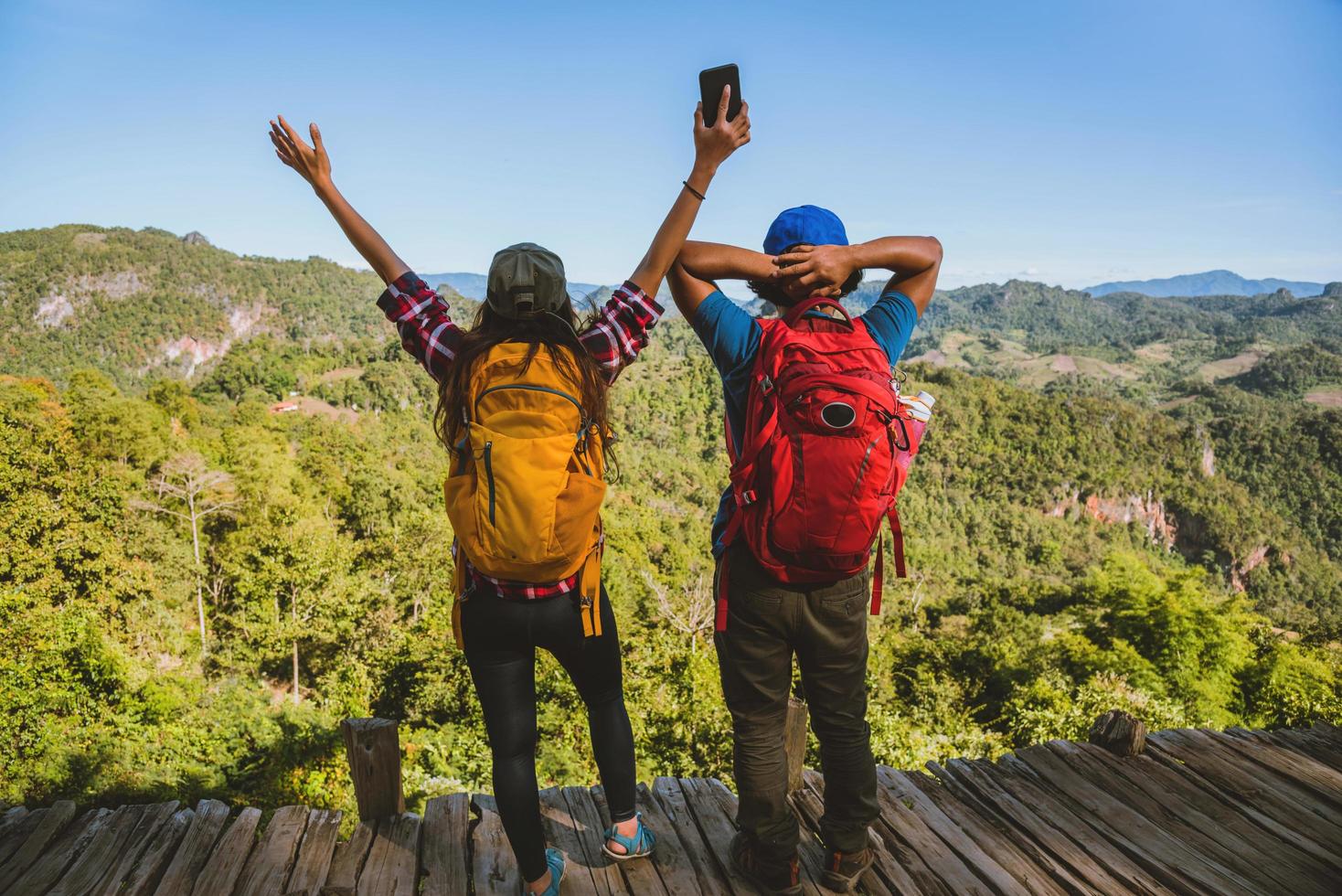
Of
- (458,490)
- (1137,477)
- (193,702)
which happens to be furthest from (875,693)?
(1137,477)

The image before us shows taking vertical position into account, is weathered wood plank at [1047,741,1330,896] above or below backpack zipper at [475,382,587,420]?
below

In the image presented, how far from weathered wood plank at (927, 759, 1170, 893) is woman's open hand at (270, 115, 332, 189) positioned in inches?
131

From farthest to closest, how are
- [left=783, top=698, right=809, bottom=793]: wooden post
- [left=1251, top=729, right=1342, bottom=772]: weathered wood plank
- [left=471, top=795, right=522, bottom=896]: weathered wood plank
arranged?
[left=1251, top=729, right=1342, bottom=772]: weathered wood plank, [left=783, top=698, right=809, bottom=793]: wooden post, [left=471, top=795, right=522, bottom=896]: weathered wood plank

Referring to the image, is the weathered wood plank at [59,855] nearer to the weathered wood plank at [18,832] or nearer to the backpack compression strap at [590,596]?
the weathered wood plank at [18,832]

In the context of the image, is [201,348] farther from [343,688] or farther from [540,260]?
[540,260]

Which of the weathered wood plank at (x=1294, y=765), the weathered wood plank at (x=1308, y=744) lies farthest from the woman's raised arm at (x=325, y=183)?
the weathered wood plank at (x=1308, y=744)

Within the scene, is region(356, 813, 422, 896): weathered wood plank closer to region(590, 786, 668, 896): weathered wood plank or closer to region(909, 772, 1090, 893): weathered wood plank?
region(590, 786, 668, 896): weathered wood plank

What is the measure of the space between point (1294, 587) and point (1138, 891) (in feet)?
295

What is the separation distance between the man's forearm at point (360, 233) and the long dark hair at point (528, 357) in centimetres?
31

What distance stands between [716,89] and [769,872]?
2343 mm

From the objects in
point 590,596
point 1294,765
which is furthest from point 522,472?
point 1294,765

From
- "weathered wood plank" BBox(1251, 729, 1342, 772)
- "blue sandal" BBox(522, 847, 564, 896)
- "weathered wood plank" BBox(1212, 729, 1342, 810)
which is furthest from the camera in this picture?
"weathered wood plank" BBox(1251, 729, 1342, 772)

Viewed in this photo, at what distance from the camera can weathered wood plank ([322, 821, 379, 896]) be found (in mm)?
2217

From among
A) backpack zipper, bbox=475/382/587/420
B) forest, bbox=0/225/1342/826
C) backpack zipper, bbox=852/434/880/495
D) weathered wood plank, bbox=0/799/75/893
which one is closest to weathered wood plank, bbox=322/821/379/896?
weathered wood plank, bbox=0/799/75/893
